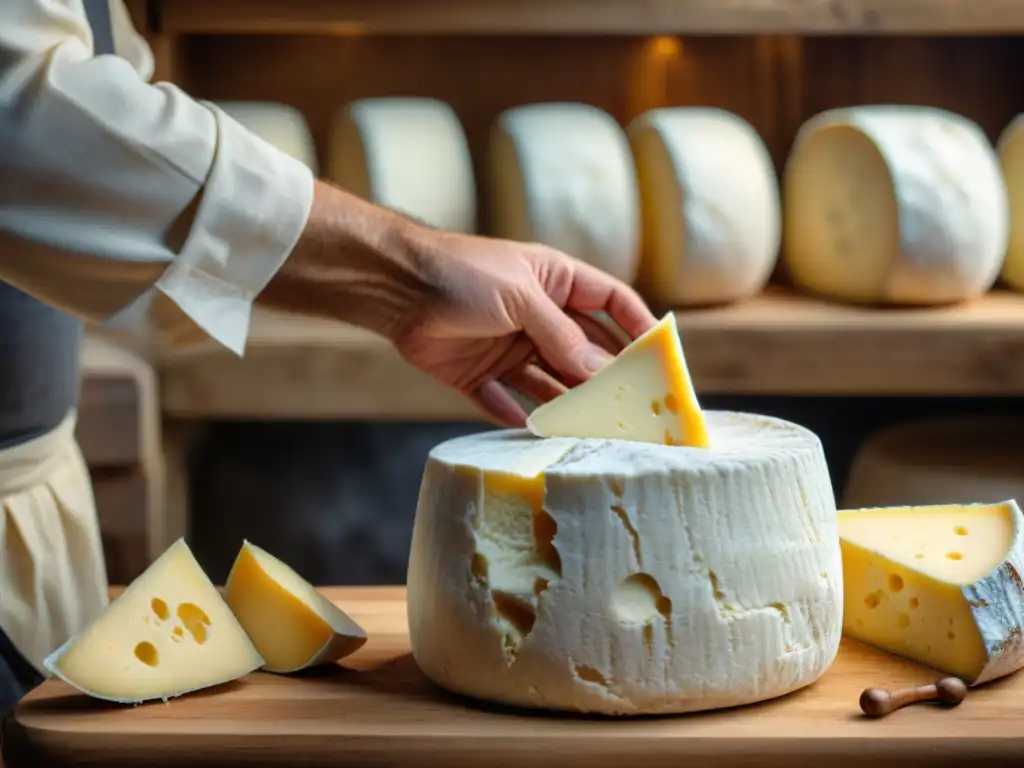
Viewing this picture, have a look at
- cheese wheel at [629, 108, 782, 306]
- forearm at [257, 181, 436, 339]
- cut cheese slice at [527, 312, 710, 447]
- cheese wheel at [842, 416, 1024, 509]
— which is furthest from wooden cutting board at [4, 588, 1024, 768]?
cheese wheel at [629, 108, 782, 306]

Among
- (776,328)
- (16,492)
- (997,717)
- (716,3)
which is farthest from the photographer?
(716,3)

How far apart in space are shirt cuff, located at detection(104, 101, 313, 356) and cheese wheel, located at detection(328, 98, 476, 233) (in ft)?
2.29

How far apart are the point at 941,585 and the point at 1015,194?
981 millimetres

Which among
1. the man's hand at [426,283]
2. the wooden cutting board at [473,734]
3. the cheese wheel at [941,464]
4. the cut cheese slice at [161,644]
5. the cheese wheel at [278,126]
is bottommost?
the cheese wheel at [941,464]

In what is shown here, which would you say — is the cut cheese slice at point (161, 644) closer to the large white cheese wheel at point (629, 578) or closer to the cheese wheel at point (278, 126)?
the large white cheese wheel at point (629, 578)

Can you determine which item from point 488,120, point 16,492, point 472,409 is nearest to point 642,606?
point 16,492

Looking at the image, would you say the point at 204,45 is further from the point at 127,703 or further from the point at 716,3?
the point at 127,703

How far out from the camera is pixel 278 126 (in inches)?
68.1

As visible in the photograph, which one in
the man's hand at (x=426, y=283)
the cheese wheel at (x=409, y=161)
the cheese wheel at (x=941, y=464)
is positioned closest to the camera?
the man's hand at (x=426, y=283)

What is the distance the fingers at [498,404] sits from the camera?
1.15m

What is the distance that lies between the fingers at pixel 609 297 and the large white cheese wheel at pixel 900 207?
2.11ft

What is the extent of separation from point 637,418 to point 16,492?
1.57 feet

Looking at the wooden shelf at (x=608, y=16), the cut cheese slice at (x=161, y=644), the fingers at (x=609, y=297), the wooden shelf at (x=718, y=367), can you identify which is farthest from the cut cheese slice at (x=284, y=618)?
the wooden shelf at (x=608, y=16)

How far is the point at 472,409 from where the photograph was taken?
5.33 ft
